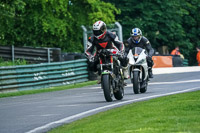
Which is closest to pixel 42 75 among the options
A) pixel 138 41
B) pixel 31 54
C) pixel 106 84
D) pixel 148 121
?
pixel 31 54

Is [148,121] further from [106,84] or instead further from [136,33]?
[136,33]

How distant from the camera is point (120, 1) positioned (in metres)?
45.6

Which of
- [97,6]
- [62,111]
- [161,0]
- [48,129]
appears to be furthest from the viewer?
[161,0]

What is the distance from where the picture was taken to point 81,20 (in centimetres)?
3838

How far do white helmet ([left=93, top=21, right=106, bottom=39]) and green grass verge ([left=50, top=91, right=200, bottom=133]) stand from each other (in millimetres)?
2896

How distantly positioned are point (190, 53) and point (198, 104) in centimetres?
4131

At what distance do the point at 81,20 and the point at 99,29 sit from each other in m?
24.3

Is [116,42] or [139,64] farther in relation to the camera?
[139,64]

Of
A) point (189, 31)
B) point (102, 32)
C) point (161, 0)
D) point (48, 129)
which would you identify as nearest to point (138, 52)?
point (102, 32)

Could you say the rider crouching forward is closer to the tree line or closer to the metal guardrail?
the tree line

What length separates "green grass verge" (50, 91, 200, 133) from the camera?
325 inches

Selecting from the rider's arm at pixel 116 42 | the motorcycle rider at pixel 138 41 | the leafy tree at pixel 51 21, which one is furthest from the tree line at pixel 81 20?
the rider's arm at pixel 116 42

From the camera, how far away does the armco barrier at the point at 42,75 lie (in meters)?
23.6

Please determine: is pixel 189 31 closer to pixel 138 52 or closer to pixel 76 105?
pixel 138 52
